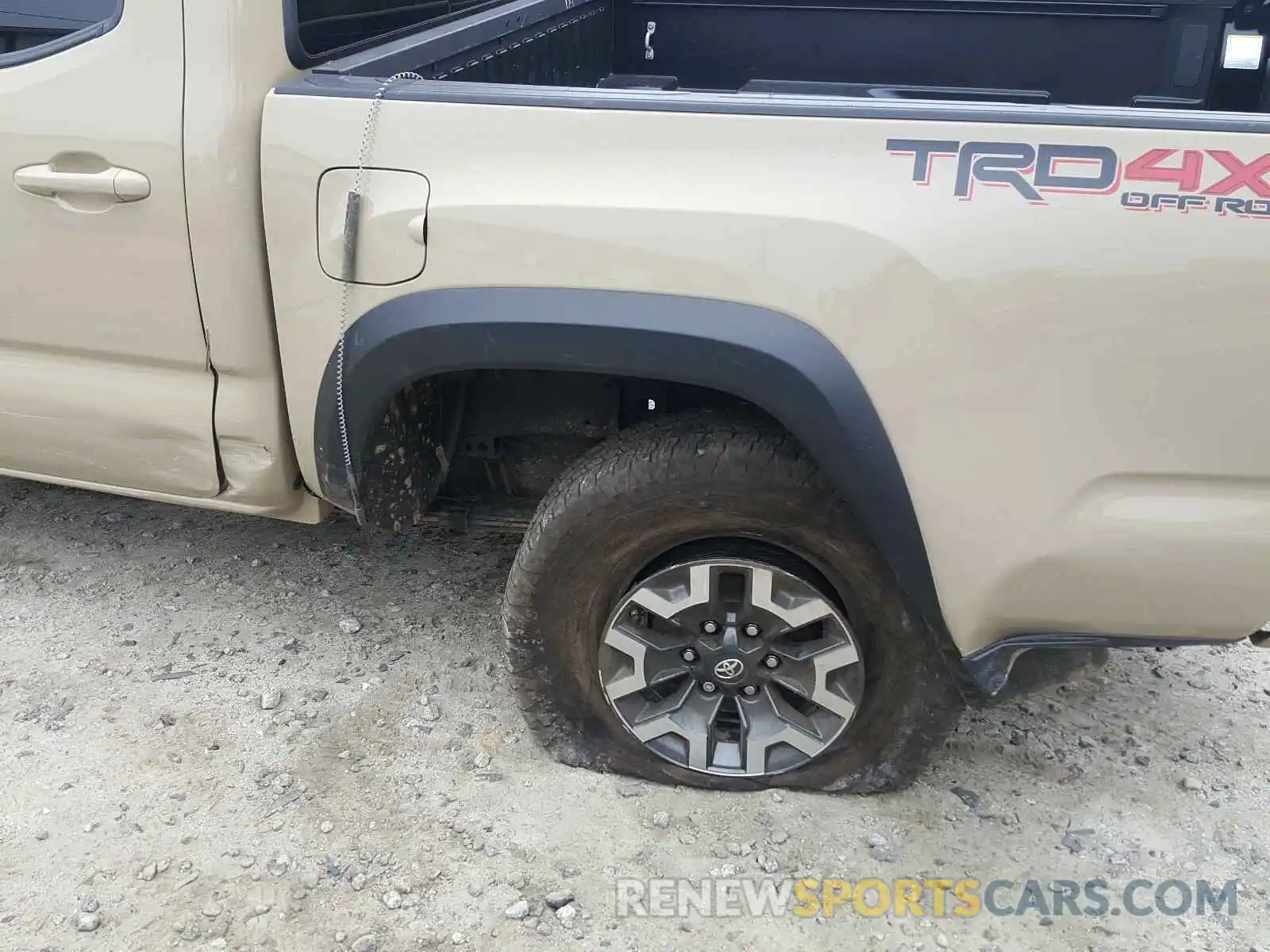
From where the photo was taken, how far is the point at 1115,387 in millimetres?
1780

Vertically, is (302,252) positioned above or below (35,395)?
above

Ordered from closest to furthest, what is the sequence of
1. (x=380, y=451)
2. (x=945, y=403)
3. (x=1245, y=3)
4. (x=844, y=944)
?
1. (x=945, y=403)
2. (x=844, y=944)
3. (x=380, y=451)
4. (x=1245, y=3)

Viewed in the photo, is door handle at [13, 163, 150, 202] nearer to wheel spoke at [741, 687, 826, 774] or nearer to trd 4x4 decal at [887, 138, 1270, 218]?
trd 4x4 decal at [887, 138, 1270, 218]

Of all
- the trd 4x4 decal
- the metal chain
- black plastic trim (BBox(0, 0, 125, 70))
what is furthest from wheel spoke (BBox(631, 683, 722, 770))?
black plastic trim (BBox(0, 0, 125, 70))

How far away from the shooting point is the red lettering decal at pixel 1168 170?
168 cm

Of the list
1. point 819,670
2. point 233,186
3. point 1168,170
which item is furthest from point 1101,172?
point 233,186

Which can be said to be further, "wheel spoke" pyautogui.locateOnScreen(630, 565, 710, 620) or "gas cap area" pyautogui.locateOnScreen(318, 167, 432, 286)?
"wheel spoke" pyautogui.locateOnScreen(630, 565, 710, 620)

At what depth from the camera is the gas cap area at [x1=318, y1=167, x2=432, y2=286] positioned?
196cm

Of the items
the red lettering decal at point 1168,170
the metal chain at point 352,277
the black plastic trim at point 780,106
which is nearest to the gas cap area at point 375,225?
the metal chain at point 352,277

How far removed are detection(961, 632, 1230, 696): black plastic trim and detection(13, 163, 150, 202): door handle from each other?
6.19ft

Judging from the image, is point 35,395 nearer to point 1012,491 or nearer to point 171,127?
point 171,127

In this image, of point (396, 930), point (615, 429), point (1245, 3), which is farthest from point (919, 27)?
point (396, 930)

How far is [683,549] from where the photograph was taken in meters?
2.27

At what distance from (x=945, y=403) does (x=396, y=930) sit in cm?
144
